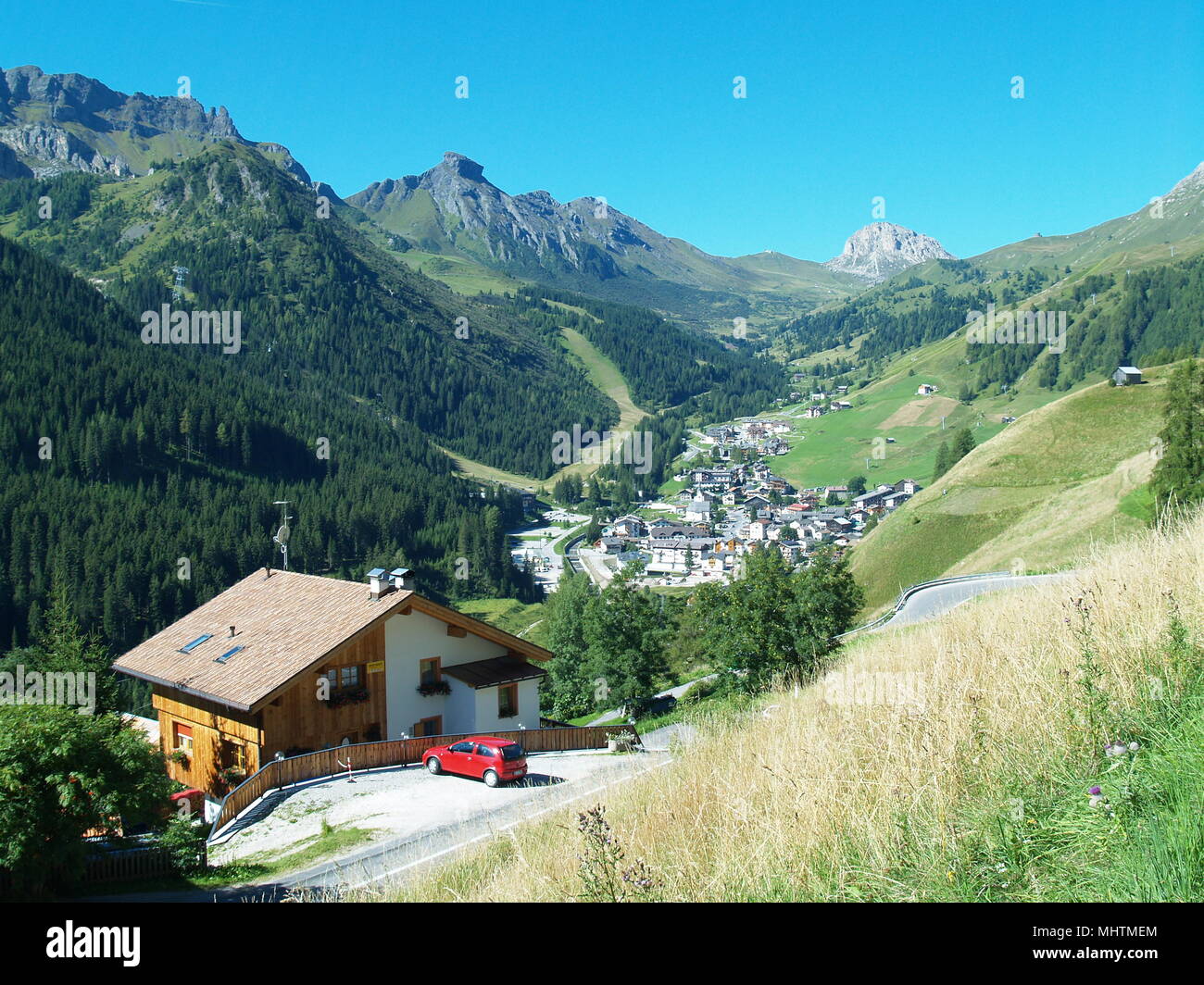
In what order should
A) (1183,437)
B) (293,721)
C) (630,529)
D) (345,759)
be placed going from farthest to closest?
(630,529), (1183,437), (293,721), (345,759)

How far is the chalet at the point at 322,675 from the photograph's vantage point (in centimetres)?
2592

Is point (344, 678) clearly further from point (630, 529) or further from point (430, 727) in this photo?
point (630, 529)

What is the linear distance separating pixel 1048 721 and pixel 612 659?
44069 mm

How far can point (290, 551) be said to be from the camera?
448 feet

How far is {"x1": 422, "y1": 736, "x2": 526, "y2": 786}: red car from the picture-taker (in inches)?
828

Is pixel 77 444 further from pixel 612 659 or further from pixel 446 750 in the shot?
pixel 446 750

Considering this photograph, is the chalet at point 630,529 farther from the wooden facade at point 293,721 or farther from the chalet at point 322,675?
the wooden facade at point 293,721

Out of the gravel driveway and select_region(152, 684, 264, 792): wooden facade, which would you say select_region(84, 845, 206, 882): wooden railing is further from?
select_region(152, 684, 264, 792): wooden facade

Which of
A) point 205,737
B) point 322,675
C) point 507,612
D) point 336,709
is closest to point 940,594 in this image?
point 336,709

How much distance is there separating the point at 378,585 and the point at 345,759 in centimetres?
665

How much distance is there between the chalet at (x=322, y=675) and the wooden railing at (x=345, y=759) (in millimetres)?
Result: 2183

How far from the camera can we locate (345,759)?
75.9 ft
